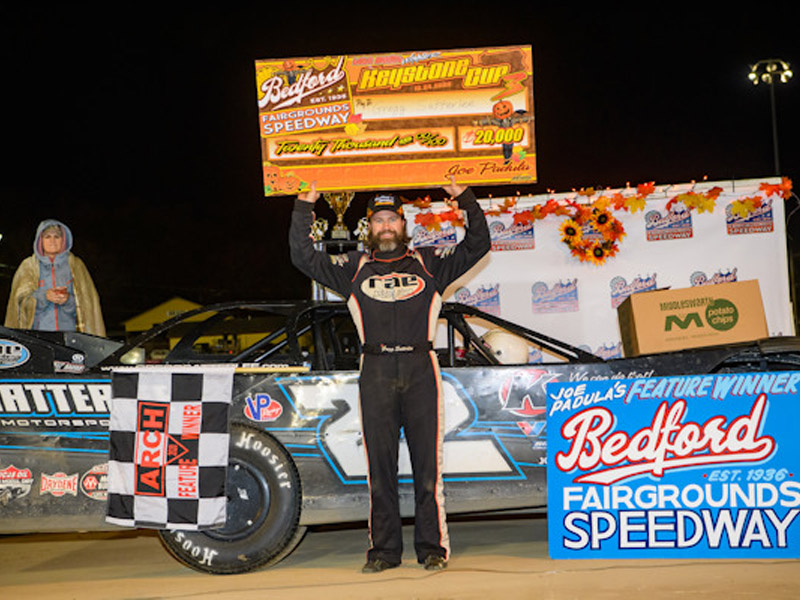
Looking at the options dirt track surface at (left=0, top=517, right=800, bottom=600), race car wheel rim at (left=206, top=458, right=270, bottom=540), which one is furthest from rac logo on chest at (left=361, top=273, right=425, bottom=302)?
dirt track surface at (left=0, top=517, right=800, bottom=600)

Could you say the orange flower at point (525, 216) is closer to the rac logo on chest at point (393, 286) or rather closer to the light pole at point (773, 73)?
the rac logo on chest at point (393, 286)

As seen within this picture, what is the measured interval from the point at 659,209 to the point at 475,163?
6.13ft

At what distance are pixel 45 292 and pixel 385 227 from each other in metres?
3.33

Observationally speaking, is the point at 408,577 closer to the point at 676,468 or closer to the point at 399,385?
the point at 399,385

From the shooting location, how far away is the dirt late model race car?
15.7 feet

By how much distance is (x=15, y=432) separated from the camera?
4828mm

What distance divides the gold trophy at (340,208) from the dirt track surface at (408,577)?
3749 millimetres

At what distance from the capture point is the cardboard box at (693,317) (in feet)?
19.6

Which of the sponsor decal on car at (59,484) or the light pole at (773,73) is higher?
the light pole at (773,73)

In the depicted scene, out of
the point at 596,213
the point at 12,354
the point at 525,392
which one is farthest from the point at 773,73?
the point at 12,354

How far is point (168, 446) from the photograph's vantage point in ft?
15.8

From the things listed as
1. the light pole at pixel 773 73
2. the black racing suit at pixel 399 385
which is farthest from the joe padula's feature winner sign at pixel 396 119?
the light pole at pixel 773 73

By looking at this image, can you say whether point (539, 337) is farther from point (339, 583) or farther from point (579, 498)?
point (339, 583)

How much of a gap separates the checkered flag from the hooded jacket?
7.65 feet
